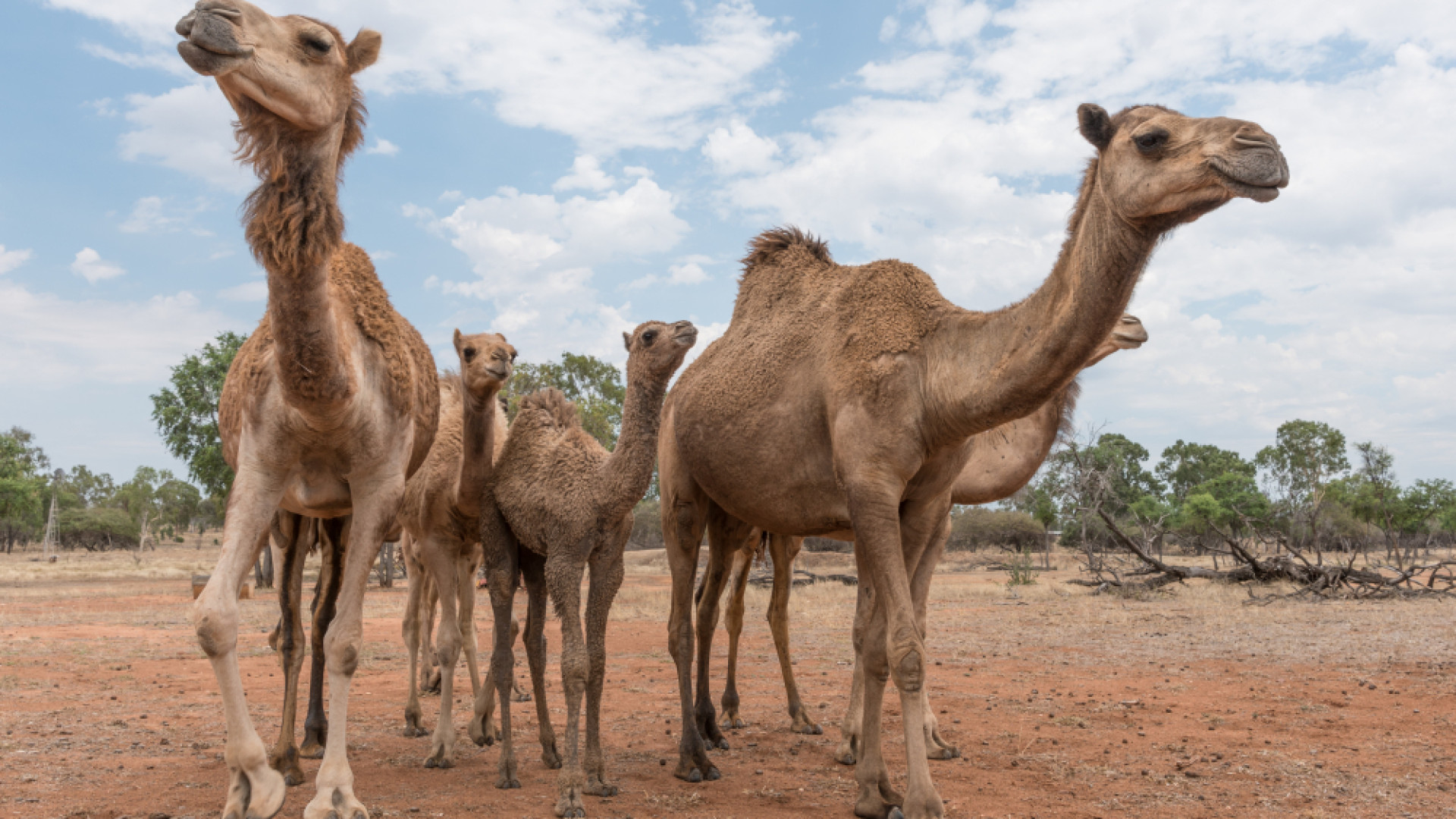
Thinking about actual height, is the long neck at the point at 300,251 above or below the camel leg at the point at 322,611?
above

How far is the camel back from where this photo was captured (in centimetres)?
561

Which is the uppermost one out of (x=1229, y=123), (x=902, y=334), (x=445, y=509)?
(x=1229, y=123)

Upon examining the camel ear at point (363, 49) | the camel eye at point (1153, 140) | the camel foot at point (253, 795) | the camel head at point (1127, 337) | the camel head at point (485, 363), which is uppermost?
the camel ear at point (363, 49)

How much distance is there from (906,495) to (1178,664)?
709 cm

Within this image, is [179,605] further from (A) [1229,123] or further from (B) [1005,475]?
(A) [1229,123]

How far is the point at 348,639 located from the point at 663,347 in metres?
2.43

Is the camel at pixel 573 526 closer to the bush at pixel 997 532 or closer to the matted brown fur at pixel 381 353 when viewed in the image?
the matted brown fur at pixel 381 353

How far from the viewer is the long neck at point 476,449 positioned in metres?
6.06

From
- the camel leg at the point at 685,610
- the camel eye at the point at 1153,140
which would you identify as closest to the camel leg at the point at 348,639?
the camel leg at the point at 685,610

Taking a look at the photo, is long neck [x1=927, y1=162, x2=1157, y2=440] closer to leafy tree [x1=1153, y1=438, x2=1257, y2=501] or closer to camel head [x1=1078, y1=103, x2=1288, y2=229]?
camel head [x1=1078, y1=103, x2=1288, y2=229]

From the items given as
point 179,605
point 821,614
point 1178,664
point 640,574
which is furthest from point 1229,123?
point 640,574

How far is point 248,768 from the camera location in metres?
4.41

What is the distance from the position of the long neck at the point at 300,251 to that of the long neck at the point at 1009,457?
5327 millimetres

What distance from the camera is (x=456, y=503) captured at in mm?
6441
